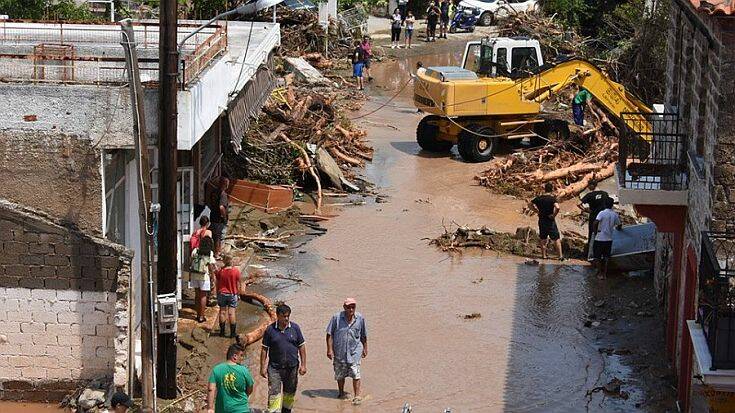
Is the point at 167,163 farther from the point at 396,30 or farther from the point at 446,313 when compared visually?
the point at 396,30

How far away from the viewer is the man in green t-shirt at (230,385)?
12094mm

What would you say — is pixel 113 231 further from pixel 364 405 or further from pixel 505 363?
pixel 505 363

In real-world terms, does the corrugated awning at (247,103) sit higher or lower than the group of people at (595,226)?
higher

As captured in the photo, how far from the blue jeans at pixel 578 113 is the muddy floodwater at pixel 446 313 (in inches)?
177

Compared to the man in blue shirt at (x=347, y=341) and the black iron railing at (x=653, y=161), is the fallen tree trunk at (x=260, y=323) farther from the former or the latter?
the black iron railing at (x=653, y=161)

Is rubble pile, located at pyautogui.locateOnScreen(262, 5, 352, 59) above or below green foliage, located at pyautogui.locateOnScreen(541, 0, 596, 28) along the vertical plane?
below

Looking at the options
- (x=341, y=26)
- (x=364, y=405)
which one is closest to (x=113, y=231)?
(x=364, y=405)

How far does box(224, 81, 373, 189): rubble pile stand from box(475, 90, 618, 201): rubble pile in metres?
3.30

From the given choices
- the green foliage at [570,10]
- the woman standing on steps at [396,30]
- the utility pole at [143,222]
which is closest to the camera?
the utility pole at [143,222]

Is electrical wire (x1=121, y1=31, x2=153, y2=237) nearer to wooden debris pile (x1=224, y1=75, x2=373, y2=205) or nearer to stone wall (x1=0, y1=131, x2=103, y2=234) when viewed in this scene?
stone wall (x1=0, y1=131, x2=103, y2=234)

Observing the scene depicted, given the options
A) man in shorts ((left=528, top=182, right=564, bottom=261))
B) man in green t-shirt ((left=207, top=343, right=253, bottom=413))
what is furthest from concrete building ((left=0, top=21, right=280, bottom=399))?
man in shorts ((left=528, top=182, right=564, bottom=261))

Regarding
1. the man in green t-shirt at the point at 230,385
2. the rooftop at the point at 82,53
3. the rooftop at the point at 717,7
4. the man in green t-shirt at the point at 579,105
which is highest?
the rooftop at the point at 717,7

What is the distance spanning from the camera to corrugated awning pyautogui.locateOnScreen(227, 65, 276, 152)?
63.9ft

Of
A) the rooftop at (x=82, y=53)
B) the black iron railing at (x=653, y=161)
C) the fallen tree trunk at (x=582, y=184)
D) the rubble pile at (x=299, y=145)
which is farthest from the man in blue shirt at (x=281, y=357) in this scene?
the fallen tree trunk at (x=582, y=184)
